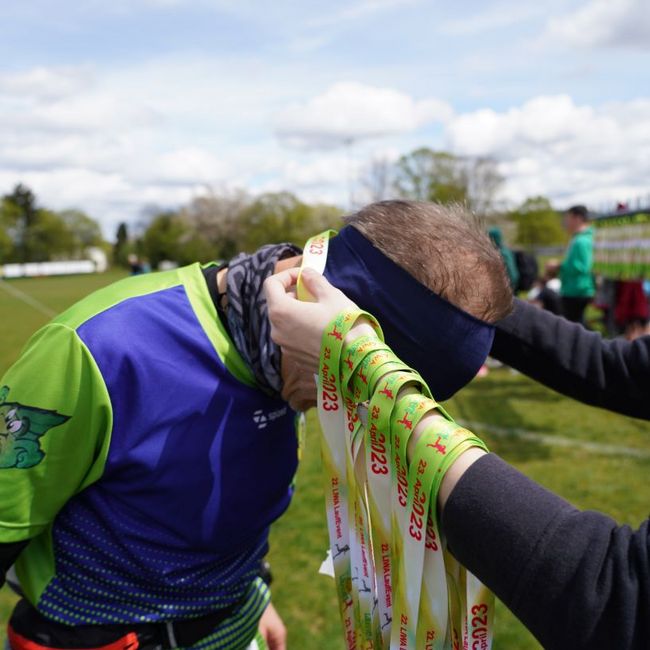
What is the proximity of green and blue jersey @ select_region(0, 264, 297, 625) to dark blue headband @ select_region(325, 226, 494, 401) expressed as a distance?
0.32 meters

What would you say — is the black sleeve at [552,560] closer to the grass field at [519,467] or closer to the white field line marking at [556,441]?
the grass field at [519,467]

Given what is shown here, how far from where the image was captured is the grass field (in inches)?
149

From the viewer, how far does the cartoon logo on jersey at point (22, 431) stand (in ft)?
4.21

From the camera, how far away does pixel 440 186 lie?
159 feet

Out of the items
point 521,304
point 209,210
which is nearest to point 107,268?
point 209,210

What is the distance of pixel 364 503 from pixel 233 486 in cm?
38

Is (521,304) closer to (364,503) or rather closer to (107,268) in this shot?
(364,503)

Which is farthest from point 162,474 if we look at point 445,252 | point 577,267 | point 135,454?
point 577,267

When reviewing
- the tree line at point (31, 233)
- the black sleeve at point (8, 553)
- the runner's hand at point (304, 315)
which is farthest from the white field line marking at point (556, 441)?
the tree line at point (31, 233)

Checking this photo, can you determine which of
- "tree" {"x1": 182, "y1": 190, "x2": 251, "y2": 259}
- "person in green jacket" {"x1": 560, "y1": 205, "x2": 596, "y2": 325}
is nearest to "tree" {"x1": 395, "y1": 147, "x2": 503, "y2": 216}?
"tree" {"x1": 182, "y1": 190, "x2": 251, "y2": 259}

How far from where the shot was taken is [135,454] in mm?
1347

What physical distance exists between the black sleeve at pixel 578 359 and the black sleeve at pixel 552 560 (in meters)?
0.99

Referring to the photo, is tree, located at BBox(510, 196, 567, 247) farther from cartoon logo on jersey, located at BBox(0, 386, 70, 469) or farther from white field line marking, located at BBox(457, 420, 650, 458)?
cartoon logo on jersey, located at BBox(0, 386, 70, 469)

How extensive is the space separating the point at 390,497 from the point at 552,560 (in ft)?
0.95
